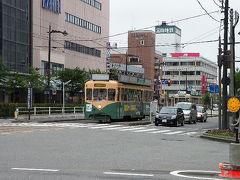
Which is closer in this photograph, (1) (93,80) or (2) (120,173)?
(2) (120,173)

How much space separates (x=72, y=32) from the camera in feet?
260

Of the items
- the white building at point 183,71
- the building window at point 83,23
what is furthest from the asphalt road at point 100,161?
the white building at point 183,71

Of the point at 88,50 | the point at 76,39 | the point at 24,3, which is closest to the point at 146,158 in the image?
the point at 24,3

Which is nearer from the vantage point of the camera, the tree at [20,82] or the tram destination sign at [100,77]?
the tram destination sign at [100,77]

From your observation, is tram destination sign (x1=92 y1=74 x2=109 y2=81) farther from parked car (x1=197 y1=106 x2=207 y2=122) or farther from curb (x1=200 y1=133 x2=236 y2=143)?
parked car (x1=197 y1=106 x2=207 y2=122)

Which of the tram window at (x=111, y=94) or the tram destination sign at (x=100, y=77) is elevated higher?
the tram destination sign at (x=100, y=77)

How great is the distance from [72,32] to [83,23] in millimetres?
5112

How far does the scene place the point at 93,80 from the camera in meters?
34.9

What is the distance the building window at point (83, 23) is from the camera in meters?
78.7

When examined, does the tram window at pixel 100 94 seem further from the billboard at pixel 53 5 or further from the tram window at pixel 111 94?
the billboard at pixel 53 5

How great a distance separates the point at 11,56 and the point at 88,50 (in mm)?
28269

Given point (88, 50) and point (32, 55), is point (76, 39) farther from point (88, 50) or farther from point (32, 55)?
point (32, 55)

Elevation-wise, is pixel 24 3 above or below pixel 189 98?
above

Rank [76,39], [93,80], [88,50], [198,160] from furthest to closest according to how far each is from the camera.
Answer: [88,50] → [76,39] → [93,80] → [198,160]
